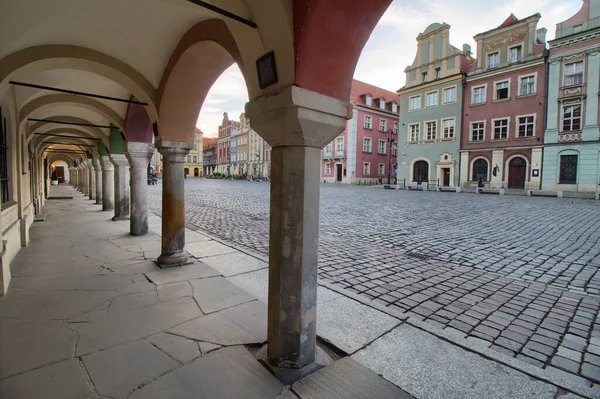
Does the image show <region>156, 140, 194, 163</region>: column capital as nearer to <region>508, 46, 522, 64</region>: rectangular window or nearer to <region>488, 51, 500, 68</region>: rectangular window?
<region>508, 46, 522, 64</region>: rectangular window

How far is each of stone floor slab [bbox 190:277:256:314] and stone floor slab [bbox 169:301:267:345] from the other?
6.6 inches

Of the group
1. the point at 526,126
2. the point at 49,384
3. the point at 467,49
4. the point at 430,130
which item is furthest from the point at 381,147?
the point at 49,384

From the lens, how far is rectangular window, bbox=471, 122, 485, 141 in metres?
27.0

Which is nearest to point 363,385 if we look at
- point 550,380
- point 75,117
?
point 550,380

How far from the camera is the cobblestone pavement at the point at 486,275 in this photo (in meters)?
2.86

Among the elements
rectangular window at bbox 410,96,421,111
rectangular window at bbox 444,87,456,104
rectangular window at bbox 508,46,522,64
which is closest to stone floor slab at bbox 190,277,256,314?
rectangular window at bbox 508,46,522,64

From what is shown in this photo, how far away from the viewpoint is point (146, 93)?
4926mm

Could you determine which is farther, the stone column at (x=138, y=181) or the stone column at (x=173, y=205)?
the stone column at (x=138, y=181)

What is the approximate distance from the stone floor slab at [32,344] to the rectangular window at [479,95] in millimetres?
31833

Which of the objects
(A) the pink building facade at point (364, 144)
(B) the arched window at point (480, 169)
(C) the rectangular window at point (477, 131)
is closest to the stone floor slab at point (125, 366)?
(B) the arched window at point (480, 169)

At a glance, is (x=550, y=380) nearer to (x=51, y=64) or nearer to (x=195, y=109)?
(x=195, y=109)

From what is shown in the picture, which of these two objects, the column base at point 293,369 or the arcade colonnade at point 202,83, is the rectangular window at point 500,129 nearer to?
the arcade colonnade at point 202,83

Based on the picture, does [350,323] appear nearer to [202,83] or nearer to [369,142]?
[202,83]

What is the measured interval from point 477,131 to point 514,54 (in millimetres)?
6484
